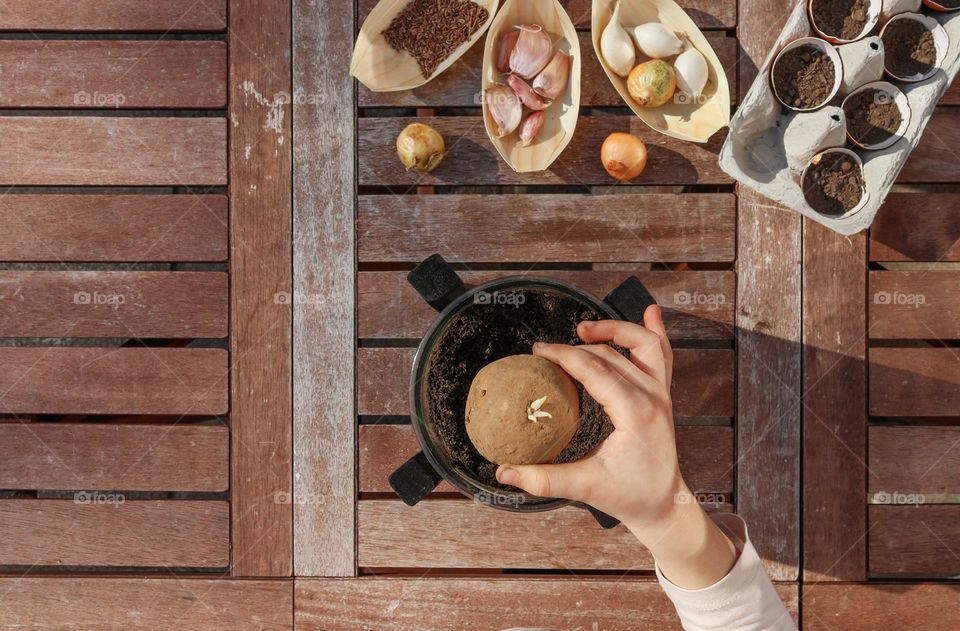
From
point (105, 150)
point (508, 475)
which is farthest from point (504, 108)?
point (105, 150)

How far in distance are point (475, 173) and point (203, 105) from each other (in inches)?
19.6

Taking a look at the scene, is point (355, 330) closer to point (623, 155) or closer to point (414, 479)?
point (414, 479)

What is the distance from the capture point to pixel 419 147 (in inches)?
42.3

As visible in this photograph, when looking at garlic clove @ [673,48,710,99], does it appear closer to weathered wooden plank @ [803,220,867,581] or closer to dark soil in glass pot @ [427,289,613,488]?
weathered wooden plank @ [803,220,867,581]

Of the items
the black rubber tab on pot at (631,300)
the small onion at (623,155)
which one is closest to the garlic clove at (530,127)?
the small onion at (623,155)

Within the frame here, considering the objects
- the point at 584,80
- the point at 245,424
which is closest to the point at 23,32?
the point at 245,424

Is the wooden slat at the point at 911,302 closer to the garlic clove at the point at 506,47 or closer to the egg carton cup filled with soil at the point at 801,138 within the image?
the egg carton cup filled with soil at the point at 801,138

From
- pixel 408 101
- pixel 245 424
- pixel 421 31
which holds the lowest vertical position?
pixel 245 424

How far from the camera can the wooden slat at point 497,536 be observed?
3.76 ft

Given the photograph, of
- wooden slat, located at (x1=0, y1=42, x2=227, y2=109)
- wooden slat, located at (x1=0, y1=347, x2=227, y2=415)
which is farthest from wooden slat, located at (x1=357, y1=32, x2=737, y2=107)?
wooden slat, located at (x1=0, y1=347, x2=227, y2=415)

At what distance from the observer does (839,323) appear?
1133 mm

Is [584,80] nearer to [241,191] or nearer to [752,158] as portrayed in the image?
[752,158]

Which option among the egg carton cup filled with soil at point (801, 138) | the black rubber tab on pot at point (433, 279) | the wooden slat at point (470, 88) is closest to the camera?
the black rubber tab on pot at point (433, 279)

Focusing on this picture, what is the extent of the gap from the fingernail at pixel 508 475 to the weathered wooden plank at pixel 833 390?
617 millimetres
